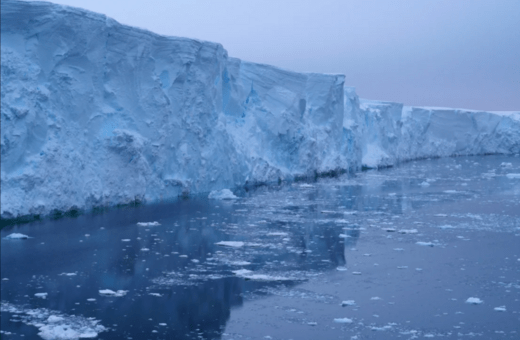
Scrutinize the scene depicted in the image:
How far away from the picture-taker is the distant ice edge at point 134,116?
886 centimetres

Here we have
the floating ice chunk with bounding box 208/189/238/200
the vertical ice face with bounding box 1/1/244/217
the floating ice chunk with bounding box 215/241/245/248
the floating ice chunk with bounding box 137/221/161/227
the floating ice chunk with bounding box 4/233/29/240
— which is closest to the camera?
the floating ice chunk with bounding box 4/233/29/240

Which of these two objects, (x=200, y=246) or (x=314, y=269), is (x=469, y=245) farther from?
(x=200, y=246)

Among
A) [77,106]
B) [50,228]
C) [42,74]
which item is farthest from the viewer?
[77,106]

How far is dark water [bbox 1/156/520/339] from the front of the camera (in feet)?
14.8

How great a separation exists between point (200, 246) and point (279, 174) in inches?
400

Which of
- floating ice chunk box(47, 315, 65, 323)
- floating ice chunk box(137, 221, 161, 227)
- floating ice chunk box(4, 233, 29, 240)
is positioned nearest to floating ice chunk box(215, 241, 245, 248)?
floating ice chunk box(137, 221, 161, 227)

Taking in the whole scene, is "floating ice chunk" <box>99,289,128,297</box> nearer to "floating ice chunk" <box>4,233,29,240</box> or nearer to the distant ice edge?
"floating ice chunk" <box>4,233,29,240</box>

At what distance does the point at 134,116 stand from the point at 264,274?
628 cm

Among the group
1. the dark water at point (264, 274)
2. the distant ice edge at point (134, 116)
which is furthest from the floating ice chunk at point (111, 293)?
the distant ice edge at point (134, 116)

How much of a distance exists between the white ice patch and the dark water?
0.05 ft

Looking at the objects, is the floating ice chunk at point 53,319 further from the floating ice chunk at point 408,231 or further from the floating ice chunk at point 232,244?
the floating ice chunk at point 408,231

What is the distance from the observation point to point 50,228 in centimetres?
816

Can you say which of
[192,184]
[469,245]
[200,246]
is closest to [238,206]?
[192,184]

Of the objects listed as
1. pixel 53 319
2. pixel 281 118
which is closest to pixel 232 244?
pixel 53 319
